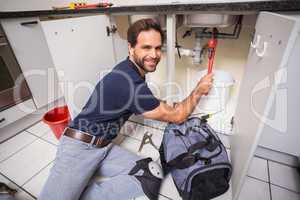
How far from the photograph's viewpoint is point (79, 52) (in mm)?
1013

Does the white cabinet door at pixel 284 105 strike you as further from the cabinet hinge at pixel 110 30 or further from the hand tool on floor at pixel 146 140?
the cabinet hinge at pixel 110 30

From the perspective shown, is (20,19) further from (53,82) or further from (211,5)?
(211,5)

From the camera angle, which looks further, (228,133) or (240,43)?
(228,133)

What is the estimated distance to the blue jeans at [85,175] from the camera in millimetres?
809

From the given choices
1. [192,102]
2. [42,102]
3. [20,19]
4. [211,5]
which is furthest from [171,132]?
[20,19]

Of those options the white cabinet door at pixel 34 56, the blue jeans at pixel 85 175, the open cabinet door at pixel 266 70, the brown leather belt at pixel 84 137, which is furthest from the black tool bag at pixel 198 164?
the white cabinet door at pixel 34 56

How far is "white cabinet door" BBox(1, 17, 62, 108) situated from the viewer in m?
1.31

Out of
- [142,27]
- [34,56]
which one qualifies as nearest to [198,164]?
[142,27]

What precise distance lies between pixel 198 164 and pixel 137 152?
0.50 meters

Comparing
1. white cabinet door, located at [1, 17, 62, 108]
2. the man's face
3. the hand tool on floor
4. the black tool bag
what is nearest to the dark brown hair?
the man's face

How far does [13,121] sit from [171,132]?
4.12 ft

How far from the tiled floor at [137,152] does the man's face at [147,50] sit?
24.7 inches

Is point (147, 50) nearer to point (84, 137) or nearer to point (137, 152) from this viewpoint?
point (84, 137)

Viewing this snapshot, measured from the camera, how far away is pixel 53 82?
1.62 metres
